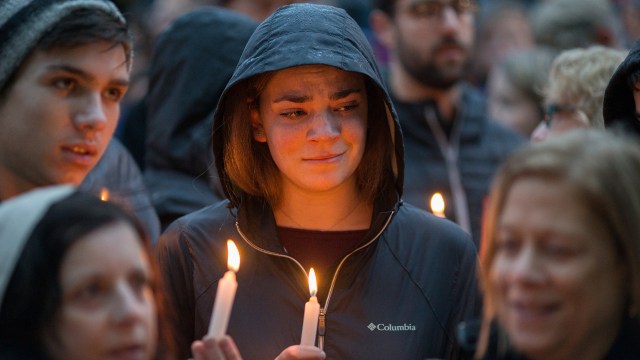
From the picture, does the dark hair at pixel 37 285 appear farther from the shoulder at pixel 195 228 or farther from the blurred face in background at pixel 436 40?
the blurred face in background at pixel 436 40

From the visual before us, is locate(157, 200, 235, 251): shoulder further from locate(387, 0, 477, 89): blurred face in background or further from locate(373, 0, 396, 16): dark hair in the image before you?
locate(373, 0, 396, 16): dark hair

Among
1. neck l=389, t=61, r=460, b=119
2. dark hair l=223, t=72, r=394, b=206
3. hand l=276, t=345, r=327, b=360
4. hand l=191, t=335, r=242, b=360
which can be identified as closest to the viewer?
hand l=191, t=335, r=242, b=360

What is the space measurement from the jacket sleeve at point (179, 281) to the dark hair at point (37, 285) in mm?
1123

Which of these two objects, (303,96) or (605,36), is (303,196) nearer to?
(303,96)

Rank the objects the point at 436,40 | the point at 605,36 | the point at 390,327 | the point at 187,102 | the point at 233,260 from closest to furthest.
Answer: the point at 233,260, the point at 390,327, the point at 187,102, the point at 436,40, the point at 605,36

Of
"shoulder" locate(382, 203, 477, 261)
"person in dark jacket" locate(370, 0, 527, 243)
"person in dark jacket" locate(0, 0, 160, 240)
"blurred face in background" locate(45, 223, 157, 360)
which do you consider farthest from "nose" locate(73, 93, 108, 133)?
"person in dark jacket" locate(370, 0, 527, 243)

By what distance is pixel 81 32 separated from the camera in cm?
391

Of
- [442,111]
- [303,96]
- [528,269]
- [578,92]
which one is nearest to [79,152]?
[303,96]

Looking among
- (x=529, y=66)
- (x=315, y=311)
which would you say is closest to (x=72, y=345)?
(x=315, y=311)

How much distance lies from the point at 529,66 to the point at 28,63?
14.6 ft

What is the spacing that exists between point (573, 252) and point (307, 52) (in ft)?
5.13

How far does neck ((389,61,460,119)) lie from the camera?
6.75m

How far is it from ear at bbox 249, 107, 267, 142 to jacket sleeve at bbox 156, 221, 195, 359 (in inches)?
18.4

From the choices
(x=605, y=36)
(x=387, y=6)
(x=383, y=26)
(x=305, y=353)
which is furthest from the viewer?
(x=605, y=36)
